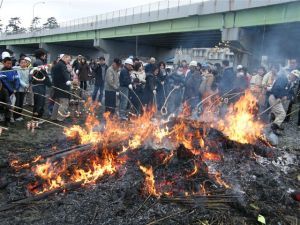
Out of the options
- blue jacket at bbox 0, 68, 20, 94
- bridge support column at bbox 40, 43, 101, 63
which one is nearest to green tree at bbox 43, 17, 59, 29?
bridge support column at bbox 40, 43, 101, 63

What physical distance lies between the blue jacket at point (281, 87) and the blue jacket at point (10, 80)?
8478mm

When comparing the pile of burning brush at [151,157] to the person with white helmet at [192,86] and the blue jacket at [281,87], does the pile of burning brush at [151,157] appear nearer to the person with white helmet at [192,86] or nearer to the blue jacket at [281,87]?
the blue jacket at [281,87]

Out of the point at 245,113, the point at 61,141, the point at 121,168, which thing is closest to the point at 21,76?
the point at 61,141

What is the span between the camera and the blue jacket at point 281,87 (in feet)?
38.3

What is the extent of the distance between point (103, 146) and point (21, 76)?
5.68 metres

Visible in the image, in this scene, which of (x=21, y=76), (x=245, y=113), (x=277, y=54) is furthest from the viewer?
(x=277, y=54)

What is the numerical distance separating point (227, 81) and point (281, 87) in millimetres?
3177

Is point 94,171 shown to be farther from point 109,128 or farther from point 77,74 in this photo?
point 77,74

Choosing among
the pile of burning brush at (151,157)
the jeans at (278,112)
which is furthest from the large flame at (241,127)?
the jeans at (278,112)

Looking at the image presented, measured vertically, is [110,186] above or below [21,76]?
below

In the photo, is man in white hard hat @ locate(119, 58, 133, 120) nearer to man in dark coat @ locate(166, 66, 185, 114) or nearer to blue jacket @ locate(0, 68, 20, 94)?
man in dark coat @ locate(166, 66, 185, 114)

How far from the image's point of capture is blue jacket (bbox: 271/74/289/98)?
38.3ft

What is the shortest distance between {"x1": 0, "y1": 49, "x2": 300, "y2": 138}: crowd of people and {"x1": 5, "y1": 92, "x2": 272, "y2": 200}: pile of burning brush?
3.07 meters

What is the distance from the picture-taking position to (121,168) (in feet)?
20.8
